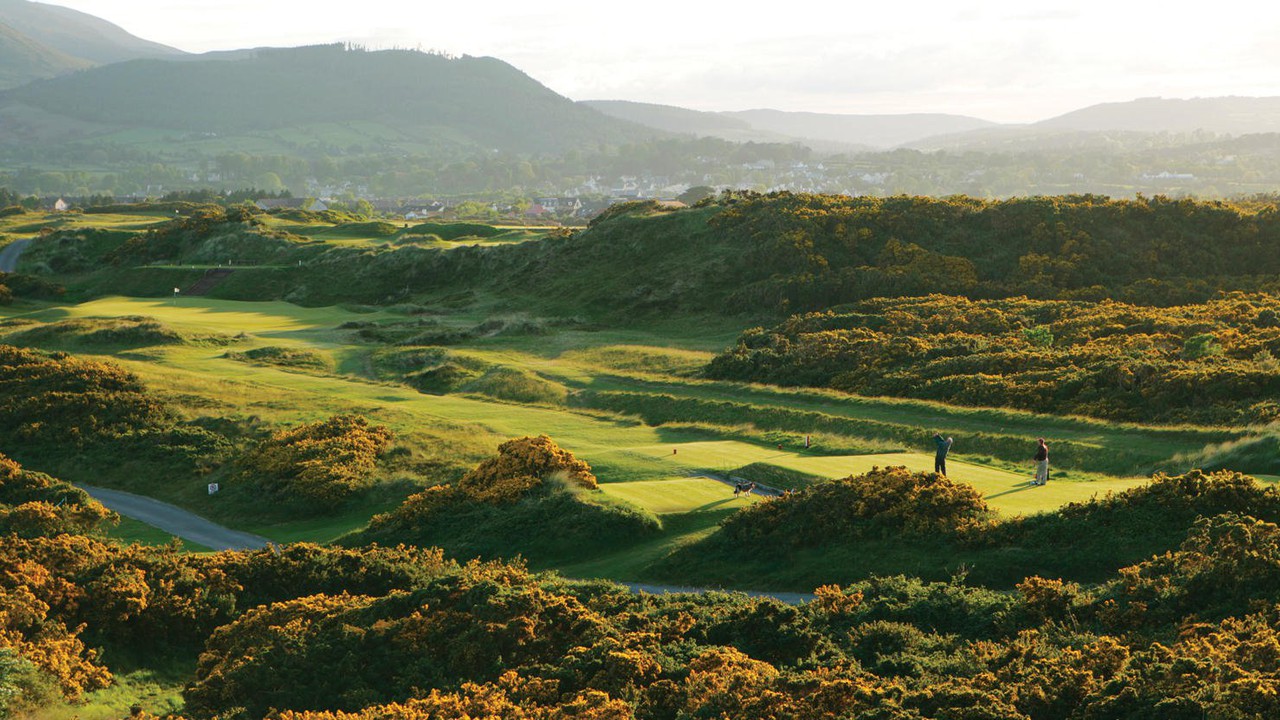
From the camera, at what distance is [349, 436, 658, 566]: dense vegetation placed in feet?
74.2

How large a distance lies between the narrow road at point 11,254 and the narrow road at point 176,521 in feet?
217

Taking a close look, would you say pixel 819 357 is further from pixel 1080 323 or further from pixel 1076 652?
pixel 1076 652

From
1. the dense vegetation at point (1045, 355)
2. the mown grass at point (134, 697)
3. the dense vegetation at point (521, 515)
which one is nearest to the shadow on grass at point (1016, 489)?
the dense vegetation at point (521, 515)

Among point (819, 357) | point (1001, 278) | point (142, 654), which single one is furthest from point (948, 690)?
point (1001, 278)

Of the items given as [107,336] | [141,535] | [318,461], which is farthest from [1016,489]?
[107,336]

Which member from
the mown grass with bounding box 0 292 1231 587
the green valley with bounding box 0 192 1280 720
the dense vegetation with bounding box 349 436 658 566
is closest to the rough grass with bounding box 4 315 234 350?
the green valley with bounding box 0 192 1280 720

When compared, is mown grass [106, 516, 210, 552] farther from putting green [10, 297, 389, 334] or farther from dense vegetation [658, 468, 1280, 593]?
putting green [10, 297, 389, 334]

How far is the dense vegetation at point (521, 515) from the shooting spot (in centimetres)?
2261

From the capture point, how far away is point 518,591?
16.3 m

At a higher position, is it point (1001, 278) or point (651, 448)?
point (1001, 278)

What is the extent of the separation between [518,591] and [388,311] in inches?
2087

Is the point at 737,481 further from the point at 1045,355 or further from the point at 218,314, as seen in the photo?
the point at 218,314

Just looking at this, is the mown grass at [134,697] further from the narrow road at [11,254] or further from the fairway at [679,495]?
the narrow road at [11,254]

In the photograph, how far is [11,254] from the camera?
91625 mm
